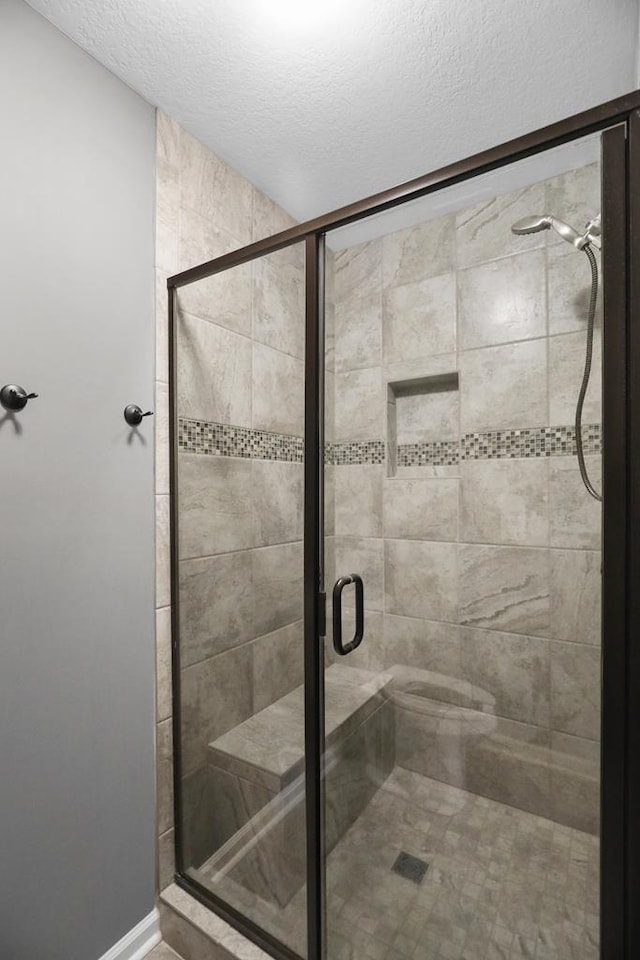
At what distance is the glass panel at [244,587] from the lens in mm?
1172

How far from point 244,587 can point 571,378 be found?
0.96m

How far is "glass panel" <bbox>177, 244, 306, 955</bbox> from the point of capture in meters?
1.17

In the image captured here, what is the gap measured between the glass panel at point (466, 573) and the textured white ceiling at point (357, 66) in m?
0.57

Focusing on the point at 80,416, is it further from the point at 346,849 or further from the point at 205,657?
the point at 346,849

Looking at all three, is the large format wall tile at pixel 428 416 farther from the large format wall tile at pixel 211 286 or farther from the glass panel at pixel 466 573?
the large format wall tile at pixel 211 286

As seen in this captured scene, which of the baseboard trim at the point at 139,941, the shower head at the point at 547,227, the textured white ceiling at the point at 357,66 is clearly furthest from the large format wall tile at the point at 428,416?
the baseboard trim at the point at 139,941

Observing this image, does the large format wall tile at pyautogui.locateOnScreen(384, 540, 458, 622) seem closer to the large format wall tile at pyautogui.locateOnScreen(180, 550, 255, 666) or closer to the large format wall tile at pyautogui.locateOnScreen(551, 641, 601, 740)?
the large format wall tile at pyautogui.locateOnScreen(551, 641, 601, 740)

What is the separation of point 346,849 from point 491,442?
1.02 m

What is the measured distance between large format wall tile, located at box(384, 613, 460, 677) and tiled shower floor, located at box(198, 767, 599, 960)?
0.80ft

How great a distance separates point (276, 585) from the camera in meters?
1.21

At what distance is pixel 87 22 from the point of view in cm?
113

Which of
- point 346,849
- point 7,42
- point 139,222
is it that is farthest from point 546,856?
point 7,42

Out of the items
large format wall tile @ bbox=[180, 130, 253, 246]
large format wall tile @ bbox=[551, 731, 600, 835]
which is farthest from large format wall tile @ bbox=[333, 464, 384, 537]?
large format wall tile @ bbox=[180, 130, 253, 246]

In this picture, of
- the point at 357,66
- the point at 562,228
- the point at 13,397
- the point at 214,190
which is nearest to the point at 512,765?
the point at 562,228
